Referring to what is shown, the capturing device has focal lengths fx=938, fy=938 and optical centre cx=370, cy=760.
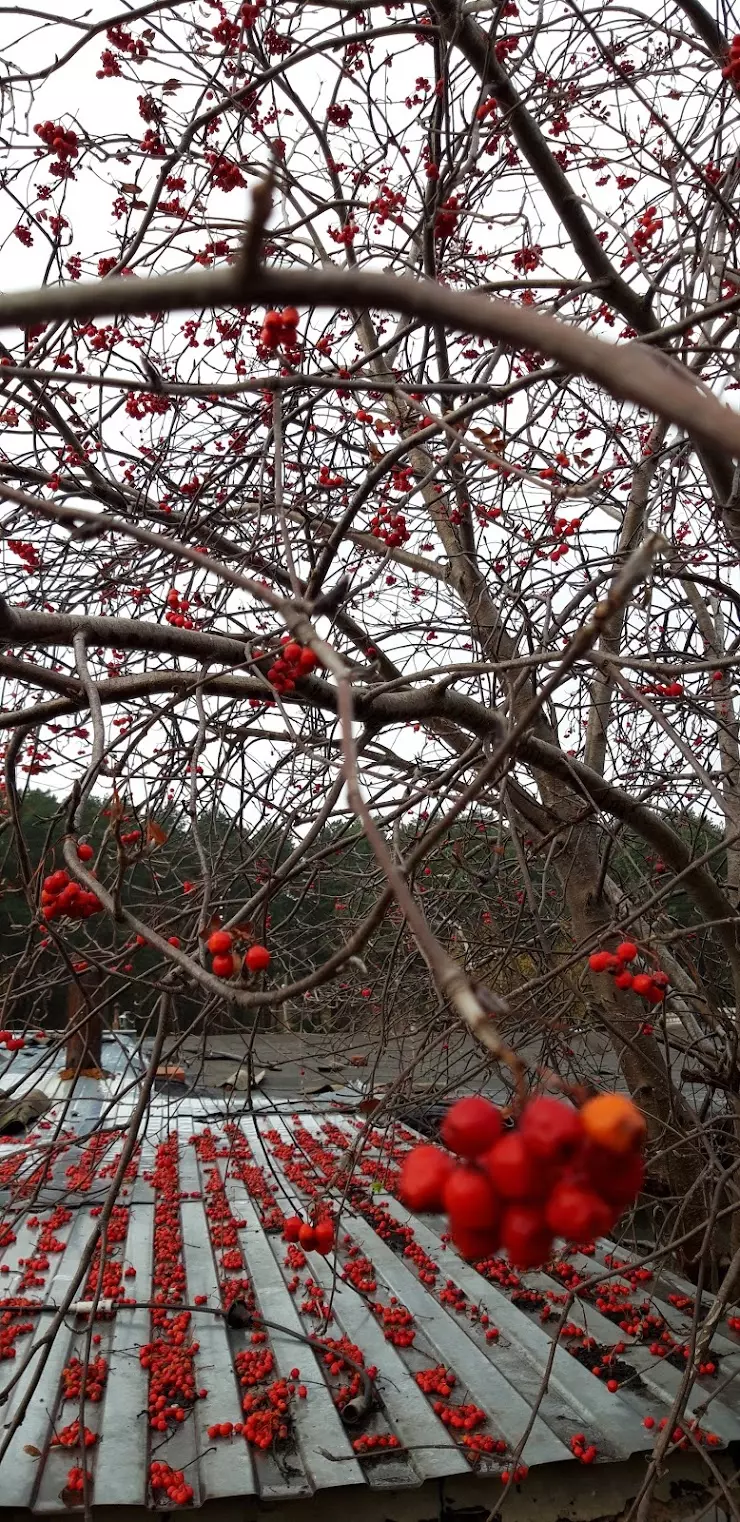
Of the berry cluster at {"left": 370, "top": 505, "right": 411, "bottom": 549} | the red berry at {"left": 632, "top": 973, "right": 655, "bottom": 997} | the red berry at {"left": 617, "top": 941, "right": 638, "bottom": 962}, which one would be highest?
the berry cluster at {"left": 370, "top": 505, "right": 411, "bottom": 549}

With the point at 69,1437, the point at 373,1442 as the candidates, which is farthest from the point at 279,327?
the point at 373,1442

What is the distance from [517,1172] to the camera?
1.94 ft

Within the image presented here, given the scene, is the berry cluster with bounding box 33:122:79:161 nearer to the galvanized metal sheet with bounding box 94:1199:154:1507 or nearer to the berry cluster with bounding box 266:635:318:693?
the berry cluster with bounding box 266:635:318:693

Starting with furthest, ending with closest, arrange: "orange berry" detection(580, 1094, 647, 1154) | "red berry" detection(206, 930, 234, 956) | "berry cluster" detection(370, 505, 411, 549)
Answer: "berry cluster" detection(370, 505, 411, 549) → "red berry" detection(206, 930, 234, 956) → "orange berry" detection(580, 1094, 647, 1154)

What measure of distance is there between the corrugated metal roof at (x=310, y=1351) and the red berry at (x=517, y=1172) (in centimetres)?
169

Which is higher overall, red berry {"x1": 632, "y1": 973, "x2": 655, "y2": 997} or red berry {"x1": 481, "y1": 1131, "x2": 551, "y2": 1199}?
red berry {"x1": 632, "y1": 973, "x2": 655, "y2": 997}

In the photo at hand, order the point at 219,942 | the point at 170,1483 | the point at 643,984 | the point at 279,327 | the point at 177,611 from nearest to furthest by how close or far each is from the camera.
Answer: the point at 219,942 → the point at 279,327 → the point at 643,984 → the point at 170,1483 → the point at 177,611

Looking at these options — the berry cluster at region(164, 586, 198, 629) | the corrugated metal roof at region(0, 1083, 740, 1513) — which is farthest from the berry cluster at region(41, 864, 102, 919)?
the berry cluster at region(164, 586, 198, 629)

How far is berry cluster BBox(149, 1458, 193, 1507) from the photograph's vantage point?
9.35ft

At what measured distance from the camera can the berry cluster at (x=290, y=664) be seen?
1.93m

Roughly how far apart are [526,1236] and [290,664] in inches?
61.8

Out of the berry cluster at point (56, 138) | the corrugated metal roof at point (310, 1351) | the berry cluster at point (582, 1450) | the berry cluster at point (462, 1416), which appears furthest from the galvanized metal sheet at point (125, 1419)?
the berry cluster at point (56, 138)

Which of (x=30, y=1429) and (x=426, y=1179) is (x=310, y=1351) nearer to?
(x=30, y=1429)

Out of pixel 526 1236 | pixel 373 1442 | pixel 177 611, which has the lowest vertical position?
pixel 373 1442
